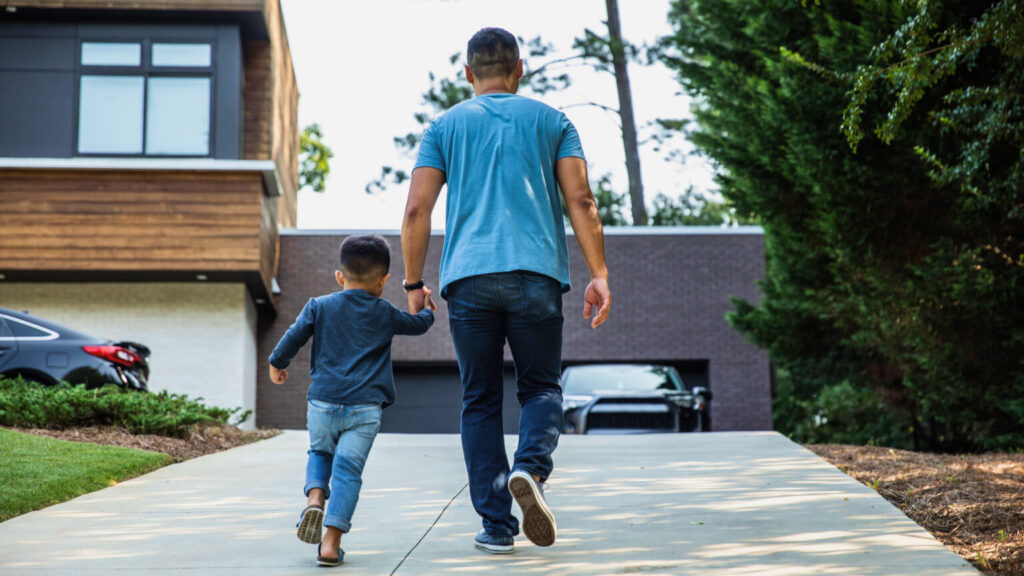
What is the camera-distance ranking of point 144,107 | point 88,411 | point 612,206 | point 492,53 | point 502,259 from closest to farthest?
point 502,259 → point 492,53 → point 88,411 → point 144,107 → point 612,206

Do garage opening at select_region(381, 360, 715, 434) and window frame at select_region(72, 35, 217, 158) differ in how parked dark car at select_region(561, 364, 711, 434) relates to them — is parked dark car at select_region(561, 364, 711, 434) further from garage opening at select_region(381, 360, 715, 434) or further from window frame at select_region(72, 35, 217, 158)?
garage opening at select_region(381, 360, 715, 434)

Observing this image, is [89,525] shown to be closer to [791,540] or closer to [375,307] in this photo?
[375,307]

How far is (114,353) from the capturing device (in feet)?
36.2

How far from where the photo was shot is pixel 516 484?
12.4 ft

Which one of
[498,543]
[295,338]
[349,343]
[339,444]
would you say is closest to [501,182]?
[349,343]

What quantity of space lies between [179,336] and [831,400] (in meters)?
15.8

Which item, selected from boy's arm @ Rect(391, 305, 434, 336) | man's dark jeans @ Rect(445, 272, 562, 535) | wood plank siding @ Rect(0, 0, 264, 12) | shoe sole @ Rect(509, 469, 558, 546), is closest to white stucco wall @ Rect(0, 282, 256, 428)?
wood plank siding @ Rect(0, 0, 264, 12)

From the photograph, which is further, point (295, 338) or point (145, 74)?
point (145, 74)

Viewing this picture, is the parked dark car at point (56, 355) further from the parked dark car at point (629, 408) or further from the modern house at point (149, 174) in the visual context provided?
the modern house at point (149, 174)

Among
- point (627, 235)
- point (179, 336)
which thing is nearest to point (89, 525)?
point (179, 336)

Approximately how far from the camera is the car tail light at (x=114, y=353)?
11.0 meters

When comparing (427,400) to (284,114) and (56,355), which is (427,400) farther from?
(56,355)

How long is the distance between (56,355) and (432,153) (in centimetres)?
811

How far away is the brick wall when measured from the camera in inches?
771
